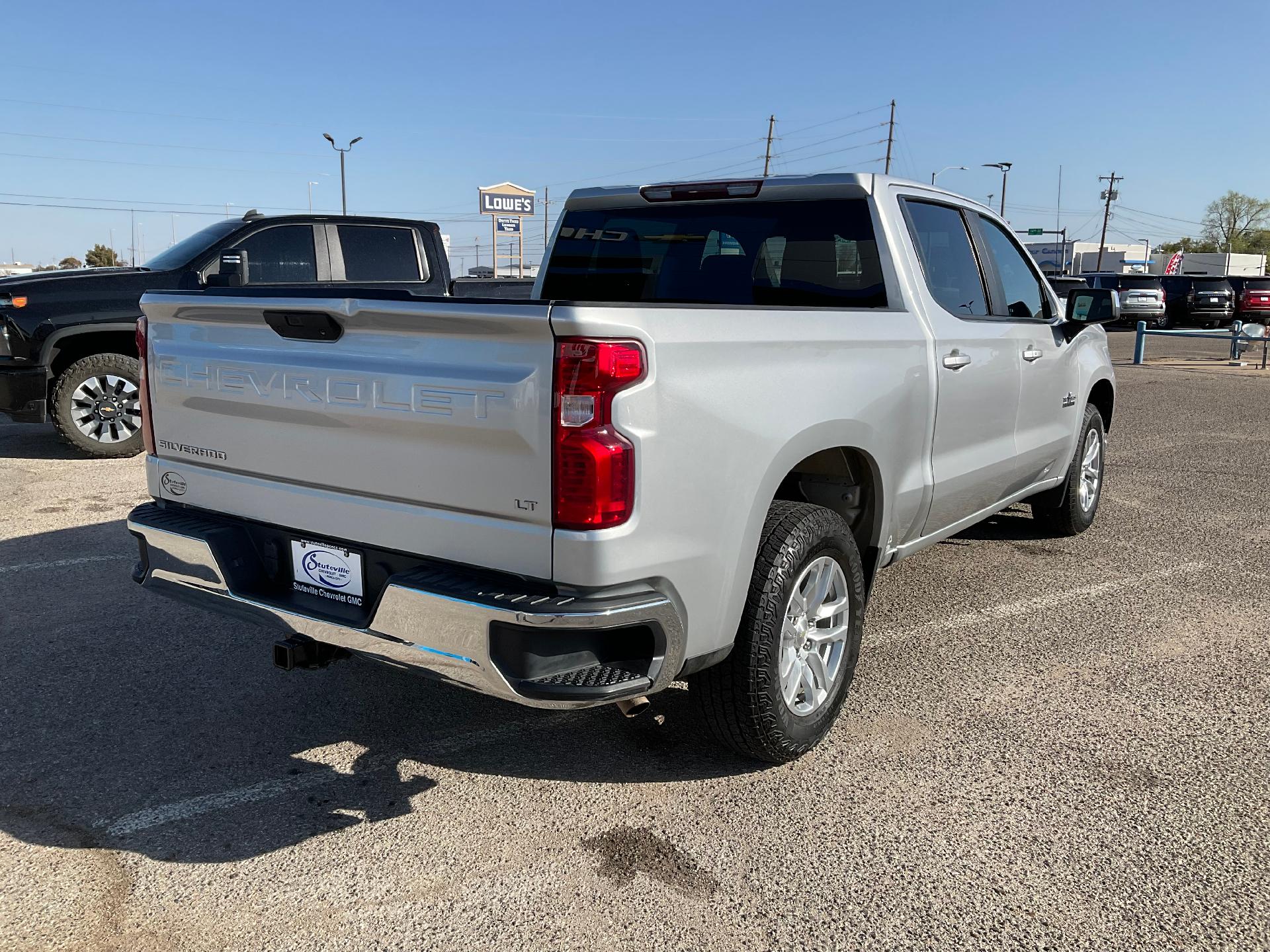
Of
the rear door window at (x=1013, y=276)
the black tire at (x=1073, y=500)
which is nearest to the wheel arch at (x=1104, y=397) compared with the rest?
the black tire at (x=1073, y=500)

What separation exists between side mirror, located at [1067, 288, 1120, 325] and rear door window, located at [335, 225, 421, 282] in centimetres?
562

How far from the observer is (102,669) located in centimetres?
412

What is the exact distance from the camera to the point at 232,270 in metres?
7.91

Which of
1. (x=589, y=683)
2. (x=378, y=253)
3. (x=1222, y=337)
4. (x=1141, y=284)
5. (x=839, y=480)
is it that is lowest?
(x=589, y=683)

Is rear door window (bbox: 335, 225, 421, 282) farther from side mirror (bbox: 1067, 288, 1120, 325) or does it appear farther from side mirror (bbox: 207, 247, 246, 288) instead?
side mirror (bbox: 1067, 288, 1120, 325)

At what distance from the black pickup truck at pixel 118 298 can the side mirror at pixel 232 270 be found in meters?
0.12

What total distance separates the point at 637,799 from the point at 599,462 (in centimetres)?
124

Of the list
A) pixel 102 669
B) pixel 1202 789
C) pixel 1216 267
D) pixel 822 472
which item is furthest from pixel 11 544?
pixel 1216 267

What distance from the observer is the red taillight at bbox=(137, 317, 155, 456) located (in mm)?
3465

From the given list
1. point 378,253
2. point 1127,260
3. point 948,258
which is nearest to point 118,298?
point 378,253

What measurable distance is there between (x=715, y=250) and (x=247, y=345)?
2.05m

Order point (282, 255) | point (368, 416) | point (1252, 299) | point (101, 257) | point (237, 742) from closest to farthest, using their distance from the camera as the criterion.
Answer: point (368, 416) → point (237, 742) → point (282, 255) → point (1252, 299) → point (101, 257)

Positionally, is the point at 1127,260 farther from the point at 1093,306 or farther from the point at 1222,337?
the point at 1093,306

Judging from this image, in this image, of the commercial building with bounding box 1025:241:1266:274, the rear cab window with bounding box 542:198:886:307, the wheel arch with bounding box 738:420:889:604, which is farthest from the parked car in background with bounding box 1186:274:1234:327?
the commercial building with bounding box 1025:241:1266:274
